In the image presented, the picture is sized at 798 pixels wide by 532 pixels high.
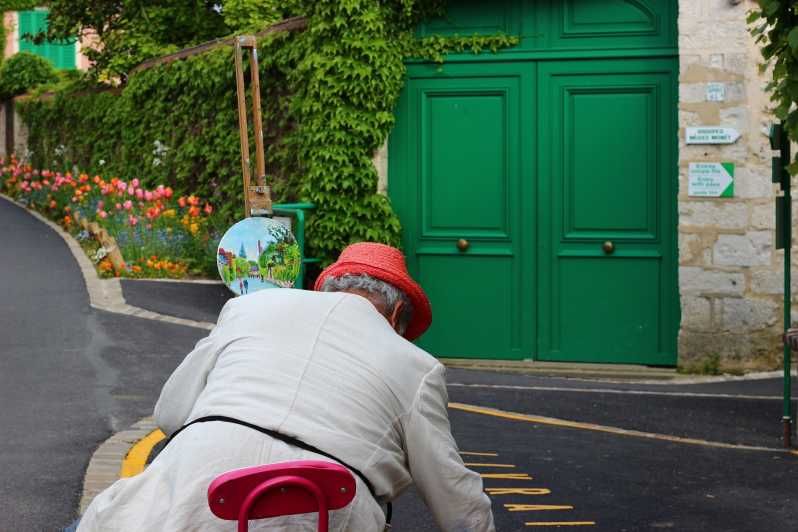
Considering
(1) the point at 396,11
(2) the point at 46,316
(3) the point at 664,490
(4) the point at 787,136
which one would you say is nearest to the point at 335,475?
(3) the point at 664,490

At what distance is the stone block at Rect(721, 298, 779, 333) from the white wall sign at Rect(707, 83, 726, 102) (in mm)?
1599

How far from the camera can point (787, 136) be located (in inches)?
325

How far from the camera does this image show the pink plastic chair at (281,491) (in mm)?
2988

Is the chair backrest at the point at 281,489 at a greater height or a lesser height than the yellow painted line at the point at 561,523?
greater

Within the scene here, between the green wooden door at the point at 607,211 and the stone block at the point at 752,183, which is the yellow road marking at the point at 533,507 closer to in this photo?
the stone block at the point at 752,183

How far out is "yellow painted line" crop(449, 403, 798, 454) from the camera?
8.32m

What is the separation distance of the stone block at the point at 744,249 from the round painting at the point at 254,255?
654 cm

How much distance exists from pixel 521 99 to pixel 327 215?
1938mm

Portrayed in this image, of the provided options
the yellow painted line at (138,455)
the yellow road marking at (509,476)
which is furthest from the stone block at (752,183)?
the yellow painted line at (138,455)

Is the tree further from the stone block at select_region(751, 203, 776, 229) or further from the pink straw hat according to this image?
the pink straw hat

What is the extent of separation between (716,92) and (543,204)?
176 cm

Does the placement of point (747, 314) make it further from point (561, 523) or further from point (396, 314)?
point (396, 314)

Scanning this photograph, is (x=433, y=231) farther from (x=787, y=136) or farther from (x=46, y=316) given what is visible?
(x=787, y=136)

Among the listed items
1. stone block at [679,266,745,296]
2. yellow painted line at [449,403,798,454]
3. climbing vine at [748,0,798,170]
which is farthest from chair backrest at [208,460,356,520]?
stone block at [679,266,745,296]
